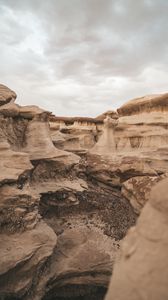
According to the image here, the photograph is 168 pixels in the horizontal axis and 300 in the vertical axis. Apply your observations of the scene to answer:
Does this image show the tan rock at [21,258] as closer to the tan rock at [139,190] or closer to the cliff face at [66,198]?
the cliff face at [66,198]

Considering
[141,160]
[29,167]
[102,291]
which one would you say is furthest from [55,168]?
[102,291]

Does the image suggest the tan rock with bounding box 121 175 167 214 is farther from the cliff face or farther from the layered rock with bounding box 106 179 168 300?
the layered rock with bounding box 106 179 168 300

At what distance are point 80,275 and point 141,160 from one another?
21.1 ft

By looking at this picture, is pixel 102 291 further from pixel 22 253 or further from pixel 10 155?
pixel 10 155

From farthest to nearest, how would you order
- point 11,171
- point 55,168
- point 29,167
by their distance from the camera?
1. point 55,168
2. point 29,167
3. point 11,171

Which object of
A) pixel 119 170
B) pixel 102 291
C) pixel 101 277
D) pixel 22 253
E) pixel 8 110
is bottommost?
pixel 102 291

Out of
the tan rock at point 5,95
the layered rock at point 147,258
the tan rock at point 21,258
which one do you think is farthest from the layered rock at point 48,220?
the layered rock at point 147,258

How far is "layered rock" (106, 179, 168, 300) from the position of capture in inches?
62.3

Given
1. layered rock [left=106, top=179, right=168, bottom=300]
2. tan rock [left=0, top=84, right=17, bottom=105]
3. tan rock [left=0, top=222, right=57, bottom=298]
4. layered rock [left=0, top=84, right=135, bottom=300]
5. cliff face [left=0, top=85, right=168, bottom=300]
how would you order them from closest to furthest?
layered rock [left=106, top=179, right=168, bottom=300], tan rock [left=0, top=222, right=57, bottom=298], layered rock [left=0, top=84, right=135, bottom=300], cliff face [left=0, top=85, right=168, bottom=300], tan rock [left=0, top=84, right=17, bottom=105]

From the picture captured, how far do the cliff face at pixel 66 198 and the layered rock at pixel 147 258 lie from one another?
521cm

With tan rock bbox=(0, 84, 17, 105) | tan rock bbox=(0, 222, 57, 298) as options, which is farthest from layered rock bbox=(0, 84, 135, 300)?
tan rock bbox=(0, 84, 17, 105)

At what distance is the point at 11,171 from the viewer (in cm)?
795

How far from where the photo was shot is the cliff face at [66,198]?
7152 mm

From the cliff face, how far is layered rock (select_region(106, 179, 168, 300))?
5.21 metres
